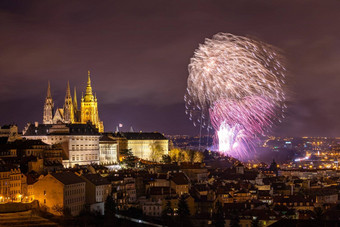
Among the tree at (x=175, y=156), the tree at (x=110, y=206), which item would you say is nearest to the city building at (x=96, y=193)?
the tree at (x=110, y=206)

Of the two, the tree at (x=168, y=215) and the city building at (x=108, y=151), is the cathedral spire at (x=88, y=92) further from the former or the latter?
the tree at (x=168, y=215)

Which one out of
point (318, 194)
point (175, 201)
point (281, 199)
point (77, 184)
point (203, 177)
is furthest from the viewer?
point (203, 177)

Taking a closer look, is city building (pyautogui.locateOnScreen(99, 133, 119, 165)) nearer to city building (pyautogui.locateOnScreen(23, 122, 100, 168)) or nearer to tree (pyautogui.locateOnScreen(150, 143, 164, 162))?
city building (pyautogui.locateOnScreen(23, 122, 100, 168))

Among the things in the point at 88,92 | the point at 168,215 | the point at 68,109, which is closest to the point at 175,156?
the point at 68,109

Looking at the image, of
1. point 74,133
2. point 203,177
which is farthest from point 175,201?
point 74,133

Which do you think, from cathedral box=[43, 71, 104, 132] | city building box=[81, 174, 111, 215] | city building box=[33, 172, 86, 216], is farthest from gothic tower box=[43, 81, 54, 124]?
city building box=[33, 172, 86, 216]

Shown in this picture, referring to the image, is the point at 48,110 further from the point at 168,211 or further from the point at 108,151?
the point at 168,211

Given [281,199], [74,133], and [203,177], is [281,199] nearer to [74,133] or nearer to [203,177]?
[203,177]
